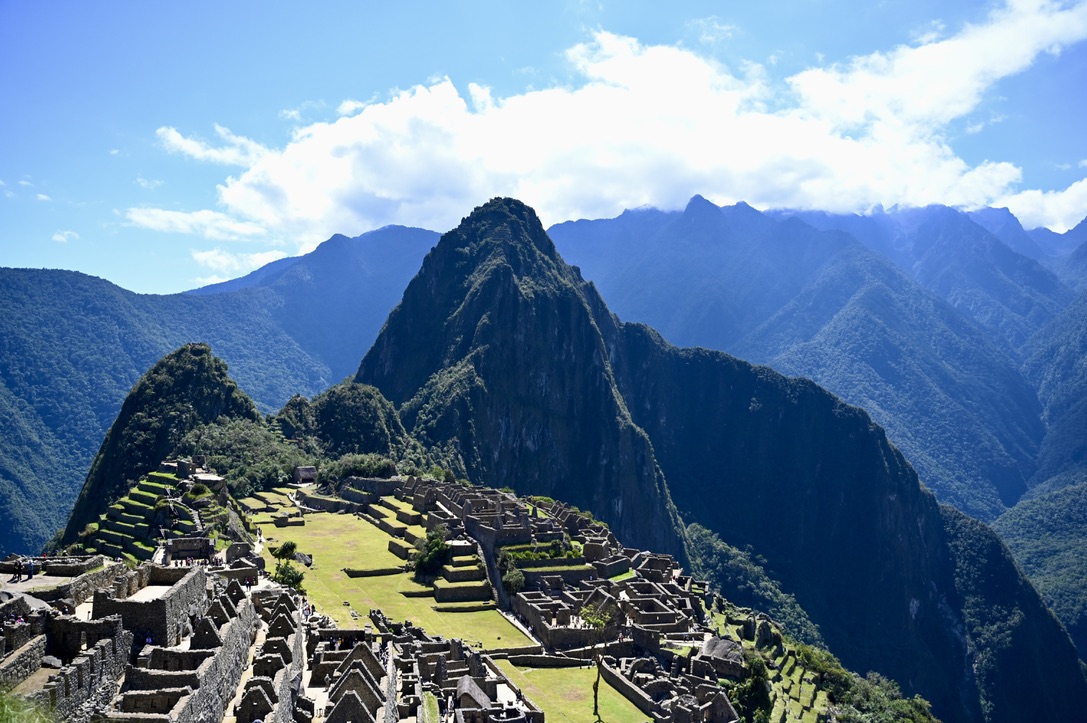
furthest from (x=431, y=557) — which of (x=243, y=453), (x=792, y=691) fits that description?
(x=243, y=453)

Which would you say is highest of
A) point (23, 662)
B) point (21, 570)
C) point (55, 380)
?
point (55, 380)

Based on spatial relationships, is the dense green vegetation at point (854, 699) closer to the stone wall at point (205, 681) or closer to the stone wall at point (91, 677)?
the stone wall at point (205, 681)

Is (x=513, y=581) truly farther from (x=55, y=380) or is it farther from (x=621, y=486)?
(x=621, y=486)

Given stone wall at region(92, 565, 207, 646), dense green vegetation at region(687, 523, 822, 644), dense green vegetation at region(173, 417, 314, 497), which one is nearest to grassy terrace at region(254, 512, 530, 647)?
stone wall at region(92, 565, 207, 646)

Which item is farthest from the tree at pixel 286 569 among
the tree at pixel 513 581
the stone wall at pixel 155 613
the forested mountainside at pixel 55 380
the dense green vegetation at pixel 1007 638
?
the dense green vegetation at pixel 1007 638

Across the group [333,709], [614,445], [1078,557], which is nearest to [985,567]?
[1078,557]

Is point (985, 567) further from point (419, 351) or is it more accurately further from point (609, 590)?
point (609, 590)

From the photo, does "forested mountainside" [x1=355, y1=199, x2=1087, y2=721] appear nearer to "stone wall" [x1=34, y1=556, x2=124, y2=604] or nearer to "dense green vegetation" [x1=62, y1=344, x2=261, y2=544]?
"dense green vegetation" [x1=62, y1=344, x2=261, y2=544]
